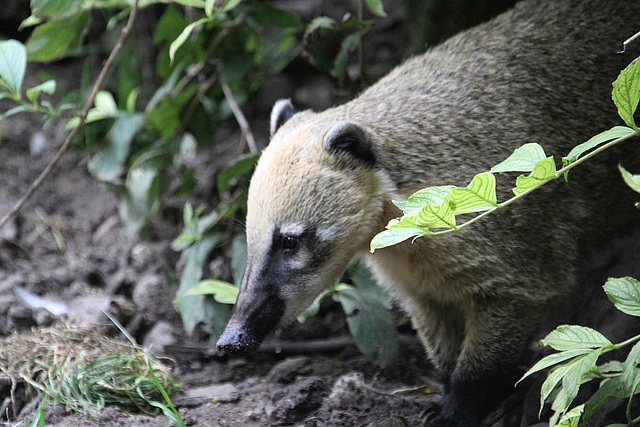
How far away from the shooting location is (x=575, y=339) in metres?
2.38

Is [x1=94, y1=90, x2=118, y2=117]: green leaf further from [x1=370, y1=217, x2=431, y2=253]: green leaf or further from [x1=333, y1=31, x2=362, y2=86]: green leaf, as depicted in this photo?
[x1=370, y1=217, x2=431, y2=253]: green leaf

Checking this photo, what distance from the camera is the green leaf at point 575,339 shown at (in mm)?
2344

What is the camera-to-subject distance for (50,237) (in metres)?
5.86

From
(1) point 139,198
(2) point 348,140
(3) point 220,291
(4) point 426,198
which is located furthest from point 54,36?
(4) point 426,198

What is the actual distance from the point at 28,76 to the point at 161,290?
3506 mm

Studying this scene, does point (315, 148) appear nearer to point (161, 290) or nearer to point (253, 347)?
point (253, 347)

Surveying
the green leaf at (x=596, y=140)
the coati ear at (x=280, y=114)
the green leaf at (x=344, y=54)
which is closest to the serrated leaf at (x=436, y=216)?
the green leaf at (x=596, y=140)

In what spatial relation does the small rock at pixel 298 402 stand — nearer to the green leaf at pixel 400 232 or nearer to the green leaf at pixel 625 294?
the green leaf at pixel 400 232

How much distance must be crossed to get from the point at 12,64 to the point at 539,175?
9.30 feet

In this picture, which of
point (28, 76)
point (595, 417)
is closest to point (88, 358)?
point (595, 417)

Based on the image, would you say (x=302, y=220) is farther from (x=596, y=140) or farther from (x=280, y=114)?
(x=596, y=140)

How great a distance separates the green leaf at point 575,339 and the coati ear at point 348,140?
1.36 meters

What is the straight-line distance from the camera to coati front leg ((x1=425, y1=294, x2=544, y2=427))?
3.45 meters

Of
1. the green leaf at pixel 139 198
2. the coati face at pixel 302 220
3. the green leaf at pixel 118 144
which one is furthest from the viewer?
the green leaf at pixel 139 198
